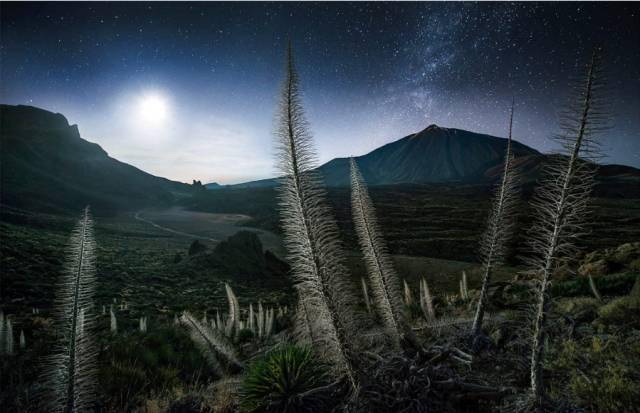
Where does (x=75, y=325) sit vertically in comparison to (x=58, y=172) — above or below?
below

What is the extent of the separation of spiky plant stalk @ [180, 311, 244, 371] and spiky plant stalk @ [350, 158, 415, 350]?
9.59 ft

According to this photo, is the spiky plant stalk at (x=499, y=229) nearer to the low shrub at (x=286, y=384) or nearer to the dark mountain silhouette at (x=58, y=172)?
the low shrub at (x=286, y=384)

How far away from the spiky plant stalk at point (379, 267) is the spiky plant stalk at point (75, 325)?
3.27 metres

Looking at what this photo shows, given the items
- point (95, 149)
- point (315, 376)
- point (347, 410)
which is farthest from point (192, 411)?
point (95, 149)

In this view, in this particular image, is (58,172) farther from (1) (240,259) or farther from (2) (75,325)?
(2) (75,325)

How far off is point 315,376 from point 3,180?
432 feet

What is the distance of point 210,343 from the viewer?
221 inches

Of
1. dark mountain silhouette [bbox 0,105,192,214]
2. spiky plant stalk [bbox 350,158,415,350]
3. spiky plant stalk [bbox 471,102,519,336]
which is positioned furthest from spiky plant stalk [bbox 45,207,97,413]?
dark mountain silhouette [bbox 0,105,192,214]

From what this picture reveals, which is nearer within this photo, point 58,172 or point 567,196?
point 567,196

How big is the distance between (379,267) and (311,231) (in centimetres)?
187

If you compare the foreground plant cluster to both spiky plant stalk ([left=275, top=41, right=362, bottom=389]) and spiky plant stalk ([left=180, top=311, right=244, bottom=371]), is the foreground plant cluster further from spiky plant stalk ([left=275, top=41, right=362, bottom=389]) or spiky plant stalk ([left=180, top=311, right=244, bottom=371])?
spiky plant stalk ([left=180, top=311, right=244, bottom=371])

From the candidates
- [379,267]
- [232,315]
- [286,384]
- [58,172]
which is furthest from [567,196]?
[58,172]

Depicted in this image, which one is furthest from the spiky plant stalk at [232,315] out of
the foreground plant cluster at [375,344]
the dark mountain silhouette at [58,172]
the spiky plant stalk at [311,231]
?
the dark mountain silhouette at [58,172]

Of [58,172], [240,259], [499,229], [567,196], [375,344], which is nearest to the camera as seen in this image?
[567,196]
